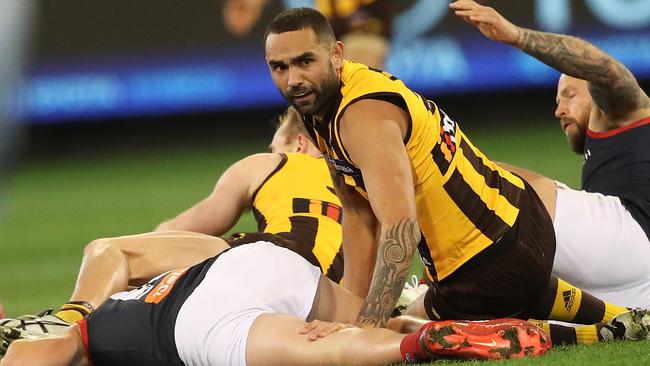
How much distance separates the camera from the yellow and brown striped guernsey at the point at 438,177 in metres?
4.75

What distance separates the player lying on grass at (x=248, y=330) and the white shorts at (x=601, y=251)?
0.97m

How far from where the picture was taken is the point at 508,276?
196 inches

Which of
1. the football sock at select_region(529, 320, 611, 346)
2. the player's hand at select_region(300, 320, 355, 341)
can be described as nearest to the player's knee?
the player's hand at select_region(300, 320, 355, 341)

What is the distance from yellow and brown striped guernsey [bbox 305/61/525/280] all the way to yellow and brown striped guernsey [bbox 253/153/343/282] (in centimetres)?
91

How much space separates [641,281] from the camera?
5.45 metres

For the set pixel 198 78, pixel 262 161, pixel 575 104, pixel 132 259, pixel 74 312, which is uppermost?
pixel 198 78

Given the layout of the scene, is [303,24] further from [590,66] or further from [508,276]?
[590,66]

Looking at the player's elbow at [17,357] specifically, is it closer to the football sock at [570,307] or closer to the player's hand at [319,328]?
the player's hand at [319,328]

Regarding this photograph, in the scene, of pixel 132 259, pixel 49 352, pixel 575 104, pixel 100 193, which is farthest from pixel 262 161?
pixel 100 193

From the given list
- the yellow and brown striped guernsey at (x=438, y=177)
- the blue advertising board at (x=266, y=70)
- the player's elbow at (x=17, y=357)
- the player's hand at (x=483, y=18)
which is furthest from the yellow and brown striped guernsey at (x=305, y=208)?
the blue advertising board at (x=266, y=70)

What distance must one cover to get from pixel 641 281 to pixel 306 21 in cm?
181

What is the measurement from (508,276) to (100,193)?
6813mm

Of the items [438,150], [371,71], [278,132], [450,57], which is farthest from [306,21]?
[450,57]

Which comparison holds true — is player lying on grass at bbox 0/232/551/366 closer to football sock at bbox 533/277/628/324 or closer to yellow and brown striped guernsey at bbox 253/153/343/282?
football sock at bbox 533/277/628/324
